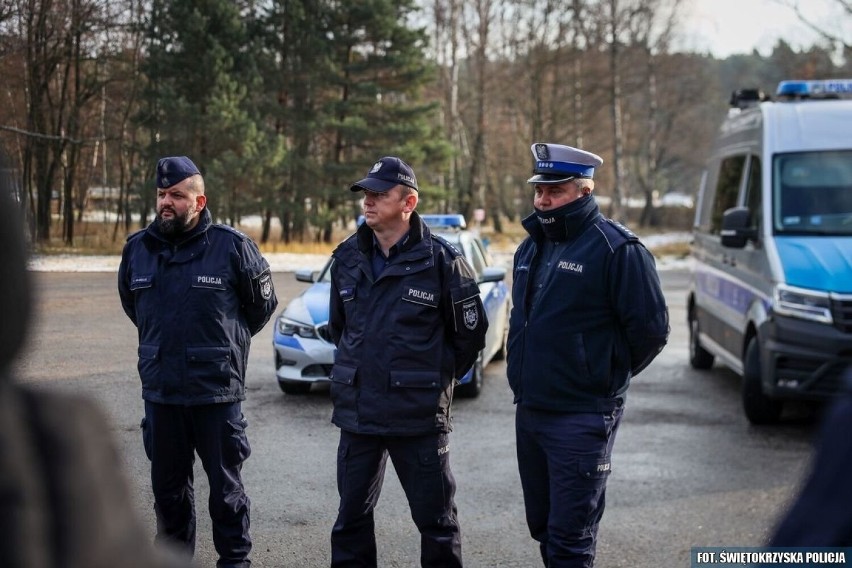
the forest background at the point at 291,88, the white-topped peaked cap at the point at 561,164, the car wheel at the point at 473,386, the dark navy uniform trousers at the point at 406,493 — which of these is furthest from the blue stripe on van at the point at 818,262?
the forest background at the point at 291,88

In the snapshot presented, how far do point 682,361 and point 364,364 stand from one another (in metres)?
8.09

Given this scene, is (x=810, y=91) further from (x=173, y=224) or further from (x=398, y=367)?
(x=173, y=224)

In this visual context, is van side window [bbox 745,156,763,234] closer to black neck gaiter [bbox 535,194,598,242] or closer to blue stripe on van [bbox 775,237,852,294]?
blue stripe on van [bbox 775,237,852,294]

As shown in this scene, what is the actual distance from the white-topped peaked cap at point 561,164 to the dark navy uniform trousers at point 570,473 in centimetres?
100

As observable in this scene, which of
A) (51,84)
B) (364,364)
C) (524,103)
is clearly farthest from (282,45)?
(364,364)

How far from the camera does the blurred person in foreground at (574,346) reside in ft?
13.3

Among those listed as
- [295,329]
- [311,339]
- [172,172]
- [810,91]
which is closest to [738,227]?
[810,91]

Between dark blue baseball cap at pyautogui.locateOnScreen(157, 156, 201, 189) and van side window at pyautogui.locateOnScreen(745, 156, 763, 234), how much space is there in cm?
513

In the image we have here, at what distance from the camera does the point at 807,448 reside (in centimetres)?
736

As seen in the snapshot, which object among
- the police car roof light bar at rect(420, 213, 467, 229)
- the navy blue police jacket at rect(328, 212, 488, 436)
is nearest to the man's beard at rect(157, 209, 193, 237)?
the navy blue police jacket at rect(328, 212, 488, 436)

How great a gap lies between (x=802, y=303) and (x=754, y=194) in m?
1.50

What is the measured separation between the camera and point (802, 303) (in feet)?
23.8

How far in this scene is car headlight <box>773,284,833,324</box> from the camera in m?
7.17

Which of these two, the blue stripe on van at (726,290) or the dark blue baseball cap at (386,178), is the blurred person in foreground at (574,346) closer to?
the dark blue baseball cap at (386,178)
